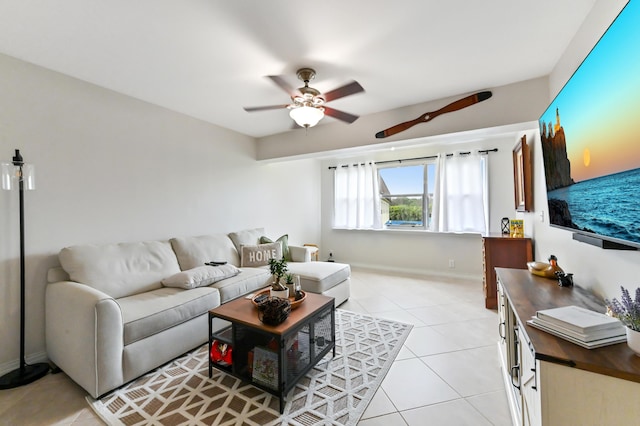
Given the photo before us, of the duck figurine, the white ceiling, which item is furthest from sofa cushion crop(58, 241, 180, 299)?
the duck figurine

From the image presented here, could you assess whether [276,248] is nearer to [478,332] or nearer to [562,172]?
[478,332]

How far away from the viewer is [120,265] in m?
2.41

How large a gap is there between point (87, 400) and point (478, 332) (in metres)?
3.22

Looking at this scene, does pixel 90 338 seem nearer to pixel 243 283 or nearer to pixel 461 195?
pixel 243 283

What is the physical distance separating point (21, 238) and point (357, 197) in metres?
4.62

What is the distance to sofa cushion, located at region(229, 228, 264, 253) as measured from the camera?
371 cm

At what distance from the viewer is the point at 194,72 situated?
2324mm

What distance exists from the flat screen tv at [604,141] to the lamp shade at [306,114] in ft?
5.22

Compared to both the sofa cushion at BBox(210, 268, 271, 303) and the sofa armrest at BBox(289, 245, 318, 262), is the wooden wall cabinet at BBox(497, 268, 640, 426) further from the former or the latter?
the sofa armrest at BBox(289, 245, 318, 262)

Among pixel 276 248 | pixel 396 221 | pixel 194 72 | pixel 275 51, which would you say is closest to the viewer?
pixel 275 51

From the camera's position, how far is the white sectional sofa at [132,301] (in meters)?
1.77

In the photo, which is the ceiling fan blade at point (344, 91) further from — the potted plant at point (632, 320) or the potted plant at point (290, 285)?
the potted plant at point (632, 320)

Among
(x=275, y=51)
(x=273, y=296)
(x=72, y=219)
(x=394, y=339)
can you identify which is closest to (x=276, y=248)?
(x=273, y=296)

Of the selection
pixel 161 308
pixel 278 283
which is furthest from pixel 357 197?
pixel 161 308
